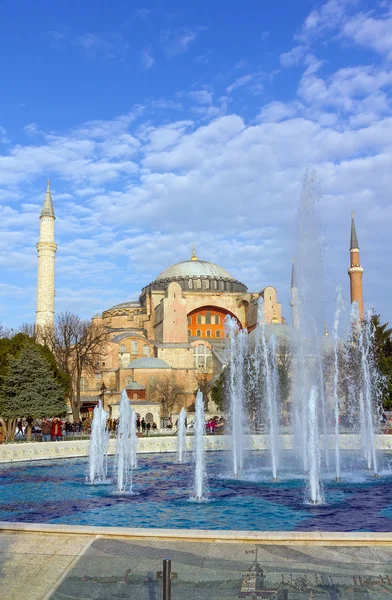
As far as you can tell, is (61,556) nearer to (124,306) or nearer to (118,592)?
(118,592)

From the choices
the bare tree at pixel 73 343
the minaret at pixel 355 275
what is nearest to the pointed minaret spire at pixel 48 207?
the bare tree at pixel 73 343

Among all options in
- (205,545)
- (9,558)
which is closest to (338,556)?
(205,545)

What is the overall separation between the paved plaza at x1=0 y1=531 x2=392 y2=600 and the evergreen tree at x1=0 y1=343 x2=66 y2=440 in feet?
53.2

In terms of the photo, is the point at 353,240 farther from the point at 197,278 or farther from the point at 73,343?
the point at 73,343

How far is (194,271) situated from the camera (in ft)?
180

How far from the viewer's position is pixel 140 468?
14.6 m

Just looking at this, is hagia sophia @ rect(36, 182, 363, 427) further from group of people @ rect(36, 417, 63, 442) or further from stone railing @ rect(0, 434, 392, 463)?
stone railing @ rect(0, 434, 392, 463)

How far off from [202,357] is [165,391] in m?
6.81

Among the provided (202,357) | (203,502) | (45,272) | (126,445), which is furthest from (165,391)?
(203,502)

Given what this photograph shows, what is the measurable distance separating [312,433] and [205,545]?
5.73 meters

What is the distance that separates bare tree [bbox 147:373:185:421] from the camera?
38.1 metres

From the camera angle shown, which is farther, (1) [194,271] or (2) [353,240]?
(1) [194,271]

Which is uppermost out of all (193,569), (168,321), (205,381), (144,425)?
(168,321)

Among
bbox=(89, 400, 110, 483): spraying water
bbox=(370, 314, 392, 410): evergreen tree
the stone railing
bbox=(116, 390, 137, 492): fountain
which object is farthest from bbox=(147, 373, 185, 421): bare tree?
bbox=(89, 400, 110, 483): spraying water
